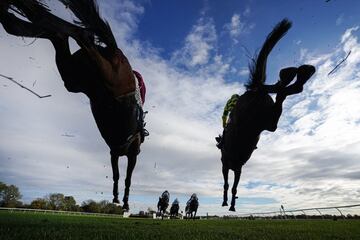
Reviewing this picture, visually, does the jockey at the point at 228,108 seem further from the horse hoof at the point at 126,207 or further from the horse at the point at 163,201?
the horse at the point at 163,201

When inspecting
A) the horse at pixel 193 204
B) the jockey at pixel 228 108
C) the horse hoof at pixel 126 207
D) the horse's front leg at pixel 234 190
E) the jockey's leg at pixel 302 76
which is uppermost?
the horse at pixel 193 204

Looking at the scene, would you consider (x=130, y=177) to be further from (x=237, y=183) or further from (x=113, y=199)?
(x=237, y=183)

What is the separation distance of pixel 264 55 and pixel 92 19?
3.25 m

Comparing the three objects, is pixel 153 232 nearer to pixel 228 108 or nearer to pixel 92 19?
pixel 228 108

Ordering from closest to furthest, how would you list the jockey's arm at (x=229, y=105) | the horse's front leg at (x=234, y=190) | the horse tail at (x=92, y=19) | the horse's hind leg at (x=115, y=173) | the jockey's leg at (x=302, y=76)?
the horse tail at (x=92, y=19) → the jockey's leg at (x=302, y=76) → the horse's hind leg at (x=115, y=173) → the jockey's arm at (x=229, y=105) → the horse's front leg at (x=234, y=190)

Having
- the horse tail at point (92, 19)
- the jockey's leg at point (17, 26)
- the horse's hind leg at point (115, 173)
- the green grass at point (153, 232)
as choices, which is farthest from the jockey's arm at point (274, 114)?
the jockey's leg at point (17, 26)

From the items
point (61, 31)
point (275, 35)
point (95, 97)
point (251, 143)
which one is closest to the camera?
point (61, 31)

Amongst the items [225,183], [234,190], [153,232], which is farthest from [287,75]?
[153,232]

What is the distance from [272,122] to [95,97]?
3.58 metres

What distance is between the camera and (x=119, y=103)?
201 inches

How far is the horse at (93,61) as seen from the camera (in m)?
3.62

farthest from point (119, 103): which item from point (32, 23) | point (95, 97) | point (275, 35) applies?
point (275, 35)

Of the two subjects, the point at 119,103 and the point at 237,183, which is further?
the point at 237,183

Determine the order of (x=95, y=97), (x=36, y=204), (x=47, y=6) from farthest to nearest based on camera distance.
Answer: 1. (x=36, y=204)
2. (x=95, y=97)
3. (x=47, y=6)
